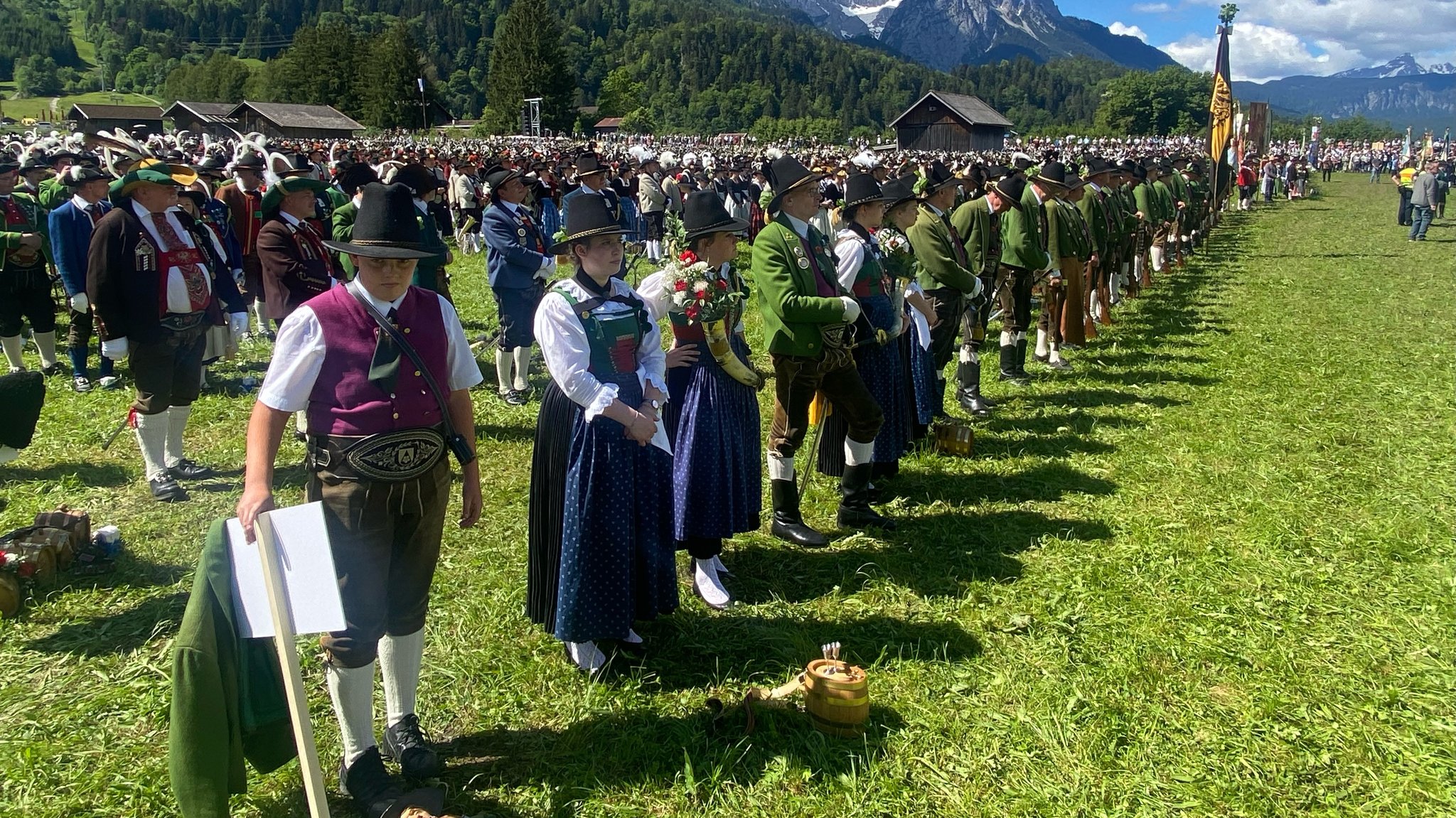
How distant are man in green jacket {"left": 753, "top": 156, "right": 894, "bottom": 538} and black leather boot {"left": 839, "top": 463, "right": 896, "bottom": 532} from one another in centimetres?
4

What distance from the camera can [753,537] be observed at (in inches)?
232

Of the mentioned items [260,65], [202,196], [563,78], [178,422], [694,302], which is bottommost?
[178,422]

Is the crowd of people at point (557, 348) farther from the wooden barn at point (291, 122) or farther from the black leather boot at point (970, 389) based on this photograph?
the wooden barn at point (291, 122)

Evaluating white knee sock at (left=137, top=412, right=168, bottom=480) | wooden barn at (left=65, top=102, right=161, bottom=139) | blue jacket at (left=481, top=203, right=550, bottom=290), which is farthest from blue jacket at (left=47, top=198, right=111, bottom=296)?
wooden barn at (left=65, top=102, right=161, bottom=139)

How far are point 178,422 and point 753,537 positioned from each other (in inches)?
166

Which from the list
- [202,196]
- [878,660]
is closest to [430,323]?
[878,660]

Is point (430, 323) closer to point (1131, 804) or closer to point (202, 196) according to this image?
point (1131, 804)

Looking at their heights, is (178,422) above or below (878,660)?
above

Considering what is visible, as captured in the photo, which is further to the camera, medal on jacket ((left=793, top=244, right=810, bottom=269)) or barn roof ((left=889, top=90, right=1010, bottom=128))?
barn roof ((left=889, top=90, right=1010, bottom=128))

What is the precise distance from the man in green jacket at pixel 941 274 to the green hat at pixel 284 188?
4.64m

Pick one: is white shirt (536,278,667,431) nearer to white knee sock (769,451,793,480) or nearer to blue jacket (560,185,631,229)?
blue jacket (560,185,631,229)

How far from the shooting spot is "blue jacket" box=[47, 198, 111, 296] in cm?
800

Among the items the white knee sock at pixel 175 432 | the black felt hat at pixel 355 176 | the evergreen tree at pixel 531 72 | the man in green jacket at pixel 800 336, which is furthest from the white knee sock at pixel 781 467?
the evergreen tree at pixel 531 72

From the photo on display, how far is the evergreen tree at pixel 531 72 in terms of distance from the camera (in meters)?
91.9
